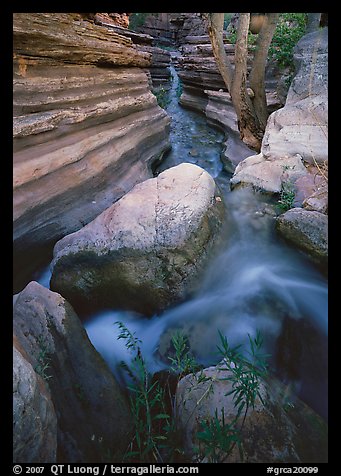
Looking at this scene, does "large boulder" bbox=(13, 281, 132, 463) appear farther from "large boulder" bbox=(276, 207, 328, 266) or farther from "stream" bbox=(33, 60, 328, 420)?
"large boulder" bbox=(276, 207, 328, 266)

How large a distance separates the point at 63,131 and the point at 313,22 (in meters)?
5.38

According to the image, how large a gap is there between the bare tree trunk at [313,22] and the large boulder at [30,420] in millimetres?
7080

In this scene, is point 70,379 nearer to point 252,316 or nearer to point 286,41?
point 252,316

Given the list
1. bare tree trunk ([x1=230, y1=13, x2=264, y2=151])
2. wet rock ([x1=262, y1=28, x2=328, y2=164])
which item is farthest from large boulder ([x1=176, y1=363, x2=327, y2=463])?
bare tree trunk ([x1=230, y1=13, x2=264, y2=151])

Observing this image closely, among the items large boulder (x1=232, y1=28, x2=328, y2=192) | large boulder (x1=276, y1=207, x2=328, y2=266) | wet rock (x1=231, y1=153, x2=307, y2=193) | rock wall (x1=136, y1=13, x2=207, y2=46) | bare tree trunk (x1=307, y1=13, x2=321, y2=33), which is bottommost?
large boulder (x1=276, y1=207, x2=328, y2=266)

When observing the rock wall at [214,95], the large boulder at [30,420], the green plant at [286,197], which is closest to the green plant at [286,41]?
the rock wall at [214,95]

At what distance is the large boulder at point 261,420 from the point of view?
151 centimetres

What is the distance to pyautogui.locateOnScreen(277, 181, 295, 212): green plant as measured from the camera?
3350 mm

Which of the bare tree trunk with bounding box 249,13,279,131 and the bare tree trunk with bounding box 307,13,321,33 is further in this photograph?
the bare tree trunk with bounding box 307,13,321,33

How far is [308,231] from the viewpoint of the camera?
107 inches

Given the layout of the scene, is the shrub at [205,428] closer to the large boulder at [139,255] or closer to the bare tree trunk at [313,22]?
the large boulder at [139,255]

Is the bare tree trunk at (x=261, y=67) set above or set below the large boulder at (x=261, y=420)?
above

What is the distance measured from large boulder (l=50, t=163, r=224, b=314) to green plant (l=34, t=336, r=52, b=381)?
81 cm
